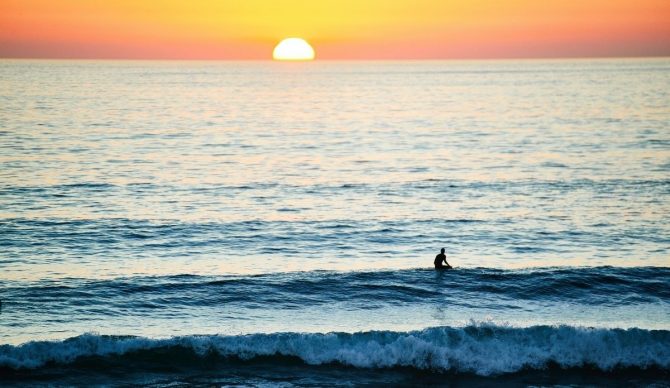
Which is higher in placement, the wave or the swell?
the swell

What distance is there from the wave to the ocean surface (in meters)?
0.05

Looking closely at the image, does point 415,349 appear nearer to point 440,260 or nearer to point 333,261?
point 440,260

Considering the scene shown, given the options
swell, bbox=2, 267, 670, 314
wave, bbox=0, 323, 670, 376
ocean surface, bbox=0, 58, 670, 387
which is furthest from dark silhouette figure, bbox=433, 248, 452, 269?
wave, bbox=0, 323, 670, 376

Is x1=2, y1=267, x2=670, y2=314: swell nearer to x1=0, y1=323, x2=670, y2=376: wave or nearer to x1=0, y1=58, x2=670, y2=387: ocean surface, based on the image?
x1=0, y1=58, x2=670, y2=387: ocean surface

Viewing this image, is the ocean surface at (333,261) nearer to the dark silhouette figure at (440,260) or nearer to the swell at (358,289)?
the swell at (358,289)

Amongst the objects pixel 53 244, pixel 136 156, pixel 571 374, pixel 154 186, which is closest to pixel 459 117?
pixel 136 156

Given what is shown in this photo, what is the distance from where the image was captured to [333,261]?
103 feet

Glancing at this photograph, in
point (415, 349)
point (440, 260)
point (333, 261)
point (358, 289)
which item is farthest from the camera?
point (333, 261)

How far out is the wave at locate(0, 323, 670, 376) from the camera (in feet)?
66.7

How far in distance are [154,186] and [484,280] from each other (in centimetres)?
2764

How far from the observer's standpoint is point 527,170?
54.1 m

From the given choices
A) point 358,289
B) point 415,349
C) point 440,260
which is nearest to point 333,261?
point 358,289

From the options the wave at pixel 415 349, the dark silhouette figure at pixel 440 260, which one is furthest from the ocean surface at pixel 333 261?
the dark silhouette figure at pixel 440 260

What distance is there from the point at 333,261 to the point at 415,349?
36.8 feet
